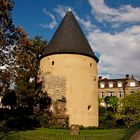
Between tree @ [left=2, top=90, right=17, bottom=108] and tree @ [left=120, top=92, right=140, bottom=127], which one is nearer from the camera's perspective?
tree @ [left=120, top=92, right=140, bottom=127]

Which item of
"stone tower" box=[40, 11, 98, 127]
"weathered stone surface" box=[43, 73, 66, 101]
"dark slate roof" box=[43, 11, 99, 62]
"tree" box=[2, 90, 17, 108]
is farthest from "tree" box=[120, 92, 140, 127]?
"tree" box=[2, 90, 17, 108]

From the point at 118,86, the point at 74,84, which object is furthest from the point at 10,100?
the point at 118,86

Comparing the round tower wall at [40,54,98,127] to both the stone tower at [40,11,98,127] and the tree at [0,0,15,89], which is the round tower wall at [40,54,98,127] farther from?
the tree at [0,0,15,89]

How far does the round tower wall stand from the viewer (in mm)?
37219

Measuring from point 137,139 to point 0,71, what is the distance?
1586 centimetres

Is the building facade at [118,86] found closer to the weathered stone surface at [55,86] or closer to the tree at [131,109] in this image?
the tree at [131,109]

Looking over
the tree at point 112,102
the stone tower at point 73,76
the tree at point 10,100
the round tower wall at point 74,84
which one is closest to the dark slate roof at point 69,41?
the stone tower at point 73,76

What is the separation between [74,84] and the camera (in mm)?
37438

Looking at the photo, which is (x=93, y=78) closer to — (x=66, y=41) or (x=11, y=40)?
(x=66, y=41)

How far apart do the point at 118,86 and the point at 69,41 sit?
37.6 metres

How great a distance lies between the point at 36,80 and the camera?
4078cm

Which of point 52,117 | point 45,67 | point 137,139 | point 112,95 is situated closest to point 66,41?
point 45,67

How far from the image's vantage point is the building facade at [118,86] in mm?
72188

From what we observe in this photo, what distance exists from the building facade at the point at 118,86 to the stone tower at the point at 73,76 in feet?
112
